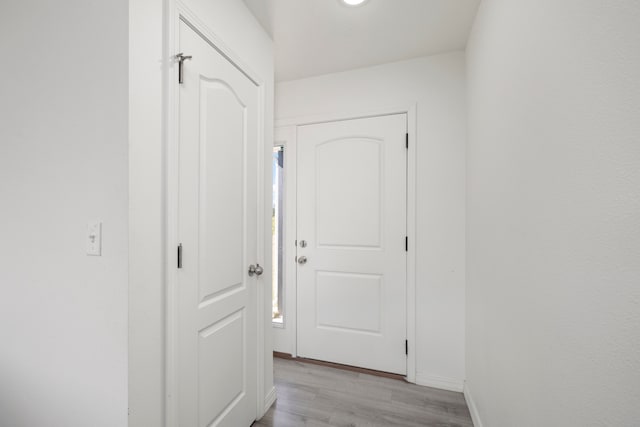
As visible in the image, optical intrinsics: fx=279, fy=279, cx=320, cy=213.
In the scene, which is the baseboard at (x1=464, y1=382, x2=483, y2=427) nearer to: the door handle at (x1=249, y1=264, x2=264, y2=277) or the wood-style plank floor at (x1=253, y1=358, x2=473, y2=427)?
the wood-style plank floor at (x1=253, y1=358, x2=473, y2=427)

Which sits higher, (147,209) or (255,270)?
(147,209)

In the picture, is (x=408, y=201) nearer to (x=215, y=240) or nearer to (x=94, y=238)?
(x=215, y=240)

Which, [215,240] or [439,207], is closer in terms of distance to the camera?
[215,240]

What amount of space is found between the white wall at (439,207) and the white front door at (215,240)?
125 cm

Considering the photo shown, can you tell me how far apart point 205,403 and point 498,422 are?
134 cm

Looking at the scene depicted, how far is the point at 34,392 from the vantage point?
113cm

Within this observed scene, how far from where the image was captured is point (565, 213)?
2.30 feet

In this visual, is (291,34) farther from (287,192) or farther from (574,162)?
(574,162)

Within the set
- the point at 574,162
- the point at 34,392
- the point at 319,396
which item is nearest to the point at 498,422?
the point at 319,396

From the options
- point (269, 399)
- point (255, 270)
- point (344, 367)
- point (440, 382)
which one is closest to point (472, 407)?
point (440, 382)

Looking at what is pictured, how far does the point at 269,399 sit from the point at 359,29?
2500mm

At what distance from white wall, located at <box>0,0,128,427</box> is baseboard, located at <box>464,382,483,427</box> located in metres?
1.78

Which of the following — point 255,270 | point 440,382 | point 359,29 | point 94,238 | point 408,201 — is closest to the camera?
point 94,238

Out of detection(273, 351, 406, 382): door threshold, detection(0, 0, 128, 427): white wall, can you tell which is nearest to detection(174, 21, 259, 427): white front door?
detection(0, 0, 128, 427): white wall
